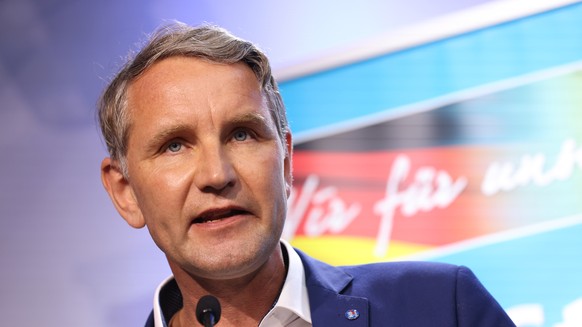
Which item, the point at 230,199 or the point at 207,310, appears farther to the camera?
the point at 230,199

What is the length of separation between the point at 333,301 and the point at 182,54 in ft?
2.13

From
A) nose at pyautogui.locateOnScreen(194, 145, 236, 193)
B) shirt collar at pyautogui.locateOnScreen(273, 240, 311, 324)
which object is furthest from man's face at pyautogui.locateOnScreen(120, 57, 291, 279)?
shirt collar at pyautogui.locateOnScreen(273, 240, 311, 324)

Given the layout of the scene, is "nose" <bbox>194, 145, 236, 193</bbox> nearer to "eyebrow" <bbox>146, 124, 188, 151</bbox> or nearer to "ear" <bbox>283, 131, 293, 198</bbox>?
"eyebrow" <bbox>146, 124, 188, 151</bbox>

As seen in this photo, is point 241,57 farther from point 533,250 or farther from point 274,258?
point 533,250

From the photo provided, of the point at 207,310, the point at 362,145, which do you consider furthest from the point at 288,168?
the point at 362,145

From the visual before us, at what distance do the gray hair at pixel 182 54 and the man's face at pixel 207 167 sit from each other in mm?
26

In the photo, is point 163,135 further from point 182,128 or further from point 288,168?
point 288,168

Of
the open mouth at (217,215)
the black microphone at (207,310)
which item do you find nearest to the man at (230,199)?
the open mouth at (217,215)

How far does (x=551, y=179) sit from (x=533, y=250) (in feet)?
0.69

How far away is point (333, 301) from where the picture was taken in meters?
1.97

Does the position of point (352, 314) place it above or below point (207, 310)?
below

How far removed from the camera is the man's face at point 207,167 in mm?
1813

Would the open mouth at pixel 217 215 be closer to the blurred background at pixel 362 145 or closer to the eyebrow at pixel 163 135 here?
the eyebrow at pixel 163 135

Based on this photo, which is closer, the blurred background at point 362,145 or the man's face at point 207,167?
the man's face at point 207,167
